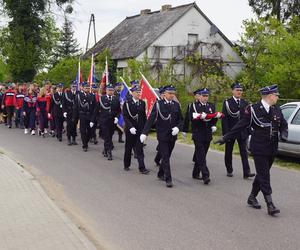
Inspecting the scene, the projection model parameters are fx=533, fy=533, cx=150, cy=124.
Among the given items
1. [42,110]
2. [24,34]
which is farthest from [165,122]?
[24,34]

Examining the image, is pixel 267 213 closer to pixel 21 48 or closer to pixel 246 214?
pixel 246 214

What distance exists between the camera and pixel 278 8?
3625 cm

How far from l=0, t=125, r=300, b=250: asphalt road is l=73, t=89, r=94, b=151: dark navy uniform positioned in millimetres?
A: 1650

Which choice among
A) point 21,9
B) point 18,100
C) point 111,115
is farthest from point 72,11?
point 111,115

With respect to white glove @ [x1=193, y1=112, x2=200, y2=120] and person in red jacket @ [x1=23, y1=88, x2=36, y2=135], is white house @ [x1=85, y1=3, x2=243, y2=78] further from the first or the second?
white glove @ [x1=193, y1=112, x2=200, y2=120]

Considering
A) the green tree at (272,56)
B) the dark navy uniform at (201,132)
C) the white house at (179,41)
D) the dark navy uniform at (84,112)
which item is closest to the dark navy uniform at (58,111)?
the dark navy uniform at (84,112)

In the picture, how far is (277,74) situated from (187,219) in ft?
62.9

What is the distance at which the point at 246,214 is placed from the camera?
7.43 meters

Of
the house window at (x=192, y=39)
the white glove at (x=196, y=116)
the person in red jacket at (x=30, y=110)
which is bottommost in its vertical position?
the person in red jacket at (x=30, y=110)

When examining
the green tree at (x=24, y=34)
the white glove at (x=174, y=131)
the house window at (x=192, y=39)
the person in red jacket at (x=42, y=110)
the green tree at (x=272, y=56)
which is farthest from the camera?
the house window at (x=192, y=39)

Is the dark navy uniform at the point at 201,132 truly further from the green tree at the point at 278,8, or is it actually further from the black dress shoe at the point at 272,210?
the green tree at the point at 278,8

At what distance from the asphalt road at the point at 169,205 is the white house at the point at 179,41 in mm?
31503

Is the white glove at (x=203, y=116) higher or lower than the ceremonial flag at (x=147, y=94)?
lower

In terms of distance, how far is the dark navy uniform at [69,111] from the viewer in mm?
15969
